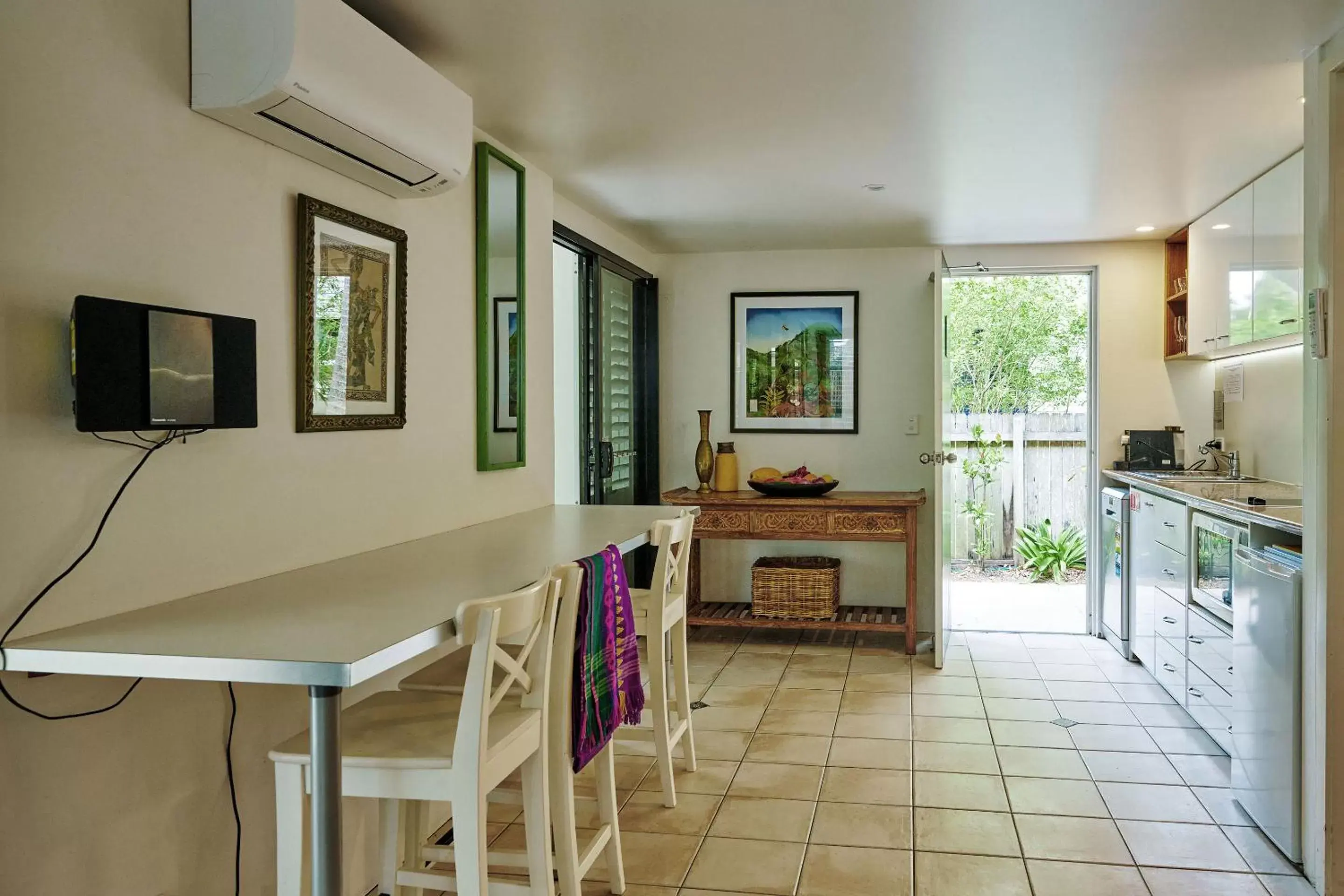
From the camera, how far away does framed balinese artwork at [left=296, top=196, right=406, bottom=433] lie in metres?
2.33

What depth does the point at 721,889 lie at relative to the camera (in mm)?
2570

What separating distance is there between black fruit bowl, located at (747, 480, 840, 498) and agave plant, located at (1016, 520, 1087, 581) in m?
2.92

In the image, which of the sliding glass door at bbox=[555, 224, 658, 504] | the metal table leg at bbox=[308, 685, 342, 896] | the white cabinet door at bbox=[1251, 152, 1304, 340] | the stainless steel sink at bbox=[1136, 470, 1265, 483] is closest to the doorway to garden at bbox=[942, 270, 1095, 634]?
the stainless steel sink at bbox=[1136, 470, 1265, 483]

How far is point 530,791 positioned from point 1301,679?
2108 mm

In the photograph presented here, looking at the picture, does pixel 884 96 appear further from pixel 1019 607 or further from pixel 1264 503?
pixel 1019 607

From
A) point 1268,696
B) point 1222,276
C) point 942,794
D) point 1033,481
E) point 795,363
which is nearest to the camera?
point 1268,696

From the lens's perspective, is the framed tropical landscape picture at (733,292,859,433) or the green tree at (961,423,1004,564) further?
the green tree at (961,423,1004,564)

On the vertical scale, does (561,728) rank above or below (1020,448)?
below

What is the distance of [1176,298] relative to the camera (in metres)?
5.18

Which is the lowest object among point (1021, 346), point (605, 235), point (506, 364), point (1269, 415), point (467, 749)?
point (467, 749)

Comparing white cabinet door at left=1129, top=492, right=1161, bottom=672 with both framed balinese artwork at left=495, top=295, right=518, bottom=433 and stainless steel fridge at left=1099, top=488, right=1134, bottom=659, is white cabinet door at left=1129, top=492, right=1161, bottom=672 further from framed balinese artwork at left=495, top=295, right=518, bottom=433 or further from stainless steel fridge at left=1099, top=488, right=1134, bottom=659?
framed balinese artwork at left=495, top=295, right=518, bottom=433

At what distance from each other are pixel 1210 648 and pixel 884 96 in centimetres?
231

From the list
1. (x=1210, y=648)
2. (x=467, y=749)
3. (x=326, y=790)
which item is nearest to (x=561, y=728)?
(x=467, y=749)

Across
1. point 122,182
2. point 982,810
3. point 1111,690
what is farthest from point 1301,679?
point 122,182
